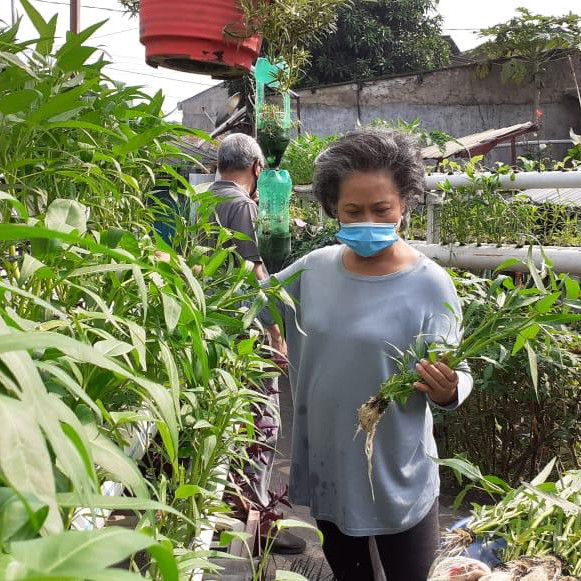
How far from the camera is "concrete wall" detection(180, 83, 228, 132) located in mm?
21750

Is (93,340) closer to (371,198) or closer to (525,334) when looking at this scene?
(525,334)

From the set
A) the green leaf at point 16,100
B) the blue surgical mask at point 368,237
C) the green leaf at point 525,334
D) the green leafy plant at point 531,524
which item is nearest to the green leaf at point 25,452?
the green leaf at point 16,100

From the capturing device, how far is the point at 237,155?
3.49 metres

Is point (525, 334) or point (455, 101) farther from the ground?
point (455, 101)

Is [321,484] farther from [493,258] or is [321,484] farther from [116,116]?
[493,258]

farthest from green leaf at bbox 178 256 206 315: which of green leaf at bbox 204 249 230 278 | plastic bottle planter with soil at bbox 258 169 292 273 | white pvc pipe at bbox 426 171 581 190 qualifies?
white pvc pipe at bbox 426 171 581 190

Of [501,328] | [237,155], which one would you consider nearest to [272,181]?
[237,155]

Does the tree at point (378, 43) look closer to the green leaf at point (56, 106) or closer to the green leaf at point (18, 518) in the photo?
the green leaf at point (56, 106)

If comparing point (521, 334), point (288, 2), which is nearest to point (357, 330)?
point (521, 334)

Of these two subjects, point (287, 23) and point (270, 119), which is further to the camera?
point (270, 119)

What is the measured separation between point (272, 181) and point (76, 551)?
2.58 meters

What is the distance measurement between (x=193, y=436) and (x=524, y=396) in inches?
95.9

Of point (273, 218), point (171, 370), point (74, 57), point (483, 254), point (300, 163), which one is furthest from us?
point (300, 163)

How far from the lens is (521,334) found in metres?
1.45
